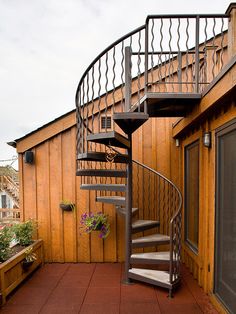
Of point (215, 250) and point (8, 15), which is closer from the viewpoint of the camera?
point (215, 250)

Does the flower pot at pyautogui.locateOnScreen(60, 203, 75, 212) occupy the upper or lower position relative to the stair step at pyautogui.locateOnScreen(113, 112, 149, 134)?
lower

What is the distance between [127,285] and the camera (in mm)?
3082

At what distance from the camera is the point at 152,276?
2.96 metres

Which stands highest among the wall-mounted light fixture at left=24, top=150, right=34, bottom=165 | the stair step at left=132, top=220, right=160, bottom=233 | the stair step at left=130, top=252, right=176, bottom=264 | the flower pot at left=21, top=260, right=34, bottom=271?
the wall-mounted light fixture at left=24, top=150, right=34, bottom=165

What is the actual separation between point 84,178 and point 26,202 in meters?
1.14

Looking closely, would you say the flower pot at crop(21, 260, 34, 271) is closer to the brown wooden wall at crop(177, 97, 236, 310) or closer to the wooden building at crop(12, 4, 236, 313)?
the wooden building at crop(12, 4, 236, 313)

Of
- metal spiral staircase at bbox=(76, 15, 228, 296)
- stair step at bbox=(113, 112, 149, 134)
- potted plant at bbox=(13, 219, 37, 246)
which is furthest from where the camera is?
potted plant at bbox=(13, 219, 37, 246)

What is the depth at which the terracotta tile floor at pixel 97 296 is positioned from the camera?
254cm

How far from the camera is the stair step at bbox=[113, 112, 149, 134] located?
2533mm

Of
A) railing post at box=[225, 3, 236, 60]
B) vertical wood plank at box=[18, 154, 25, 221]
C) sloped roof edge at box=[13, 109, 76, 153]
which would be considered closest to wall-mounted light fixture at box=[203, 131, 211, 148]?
railing post at box=[225, 3, 236, 60]

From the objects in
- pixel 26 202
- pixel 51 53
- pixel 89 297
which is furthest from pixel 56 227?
pixel 51 53

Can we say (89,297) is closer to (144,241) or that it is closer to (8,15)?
(144,241)

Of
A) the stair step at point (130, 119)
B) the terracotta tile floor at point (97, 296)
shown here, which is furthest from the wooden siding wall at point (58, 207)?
the stair step at point (130, 119)

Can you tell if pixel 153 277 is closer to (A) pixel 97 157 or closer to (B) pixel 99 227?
(B) pixel 99 227
